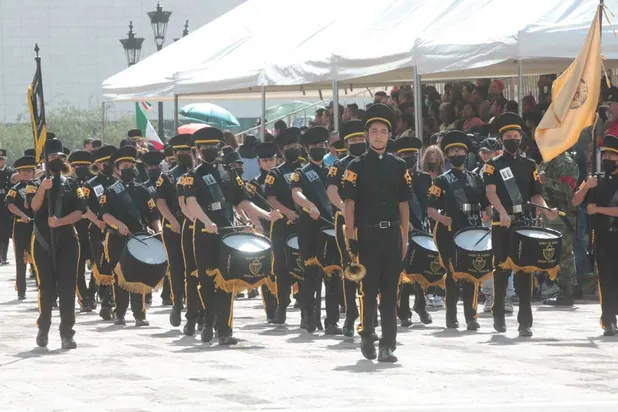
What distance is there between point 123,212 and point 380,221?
17.3ft

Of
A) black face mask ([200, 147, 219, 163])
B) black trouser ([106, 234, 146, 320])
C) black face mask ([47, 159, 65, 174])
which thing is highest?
black face mask ([200, 147, 219, 163])

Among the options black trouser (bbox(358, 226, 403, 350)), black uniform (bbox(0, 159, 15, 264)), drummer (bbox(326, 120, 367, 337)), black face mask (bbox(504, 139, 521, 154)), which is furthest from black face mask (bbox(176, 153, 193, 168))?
black uniform (bbox(0, 159, 15, 264))

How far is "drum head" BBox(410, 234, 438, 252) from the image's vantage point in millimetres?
15539

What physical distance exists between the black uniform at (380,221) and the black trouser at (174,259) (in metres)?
3.74

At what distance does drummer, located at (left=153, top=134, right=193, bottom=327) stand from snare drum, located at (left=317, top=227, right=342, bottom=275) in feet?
5.23

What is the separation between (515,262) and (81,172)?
6233 millimetres

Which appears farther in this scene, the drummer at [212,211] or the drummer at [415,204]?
the drummer at [415,204]

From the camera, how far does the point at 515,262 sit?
14398 millimetres

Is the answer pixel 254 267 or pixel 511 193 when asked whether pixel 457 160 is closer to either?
pixel 511 193

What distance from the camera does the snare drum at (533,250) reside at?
14.3 meters

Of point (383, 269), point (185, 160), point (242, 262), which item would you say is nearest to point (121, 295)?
point (185, 160)

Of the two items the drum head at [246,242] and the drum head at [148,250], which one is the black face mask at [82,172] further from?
the drum head at [246,242]

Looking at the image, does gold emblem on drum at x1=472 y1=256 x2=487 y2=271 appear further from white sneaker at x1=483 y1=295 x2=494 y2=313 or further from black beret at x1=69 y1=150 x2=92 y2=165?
black beret at x1=69 y1=150 x2=92 y2=165

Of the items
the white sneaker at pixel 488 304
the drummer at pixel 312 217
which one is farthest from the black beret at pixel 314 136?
the white sneaker at pixel 488 304
